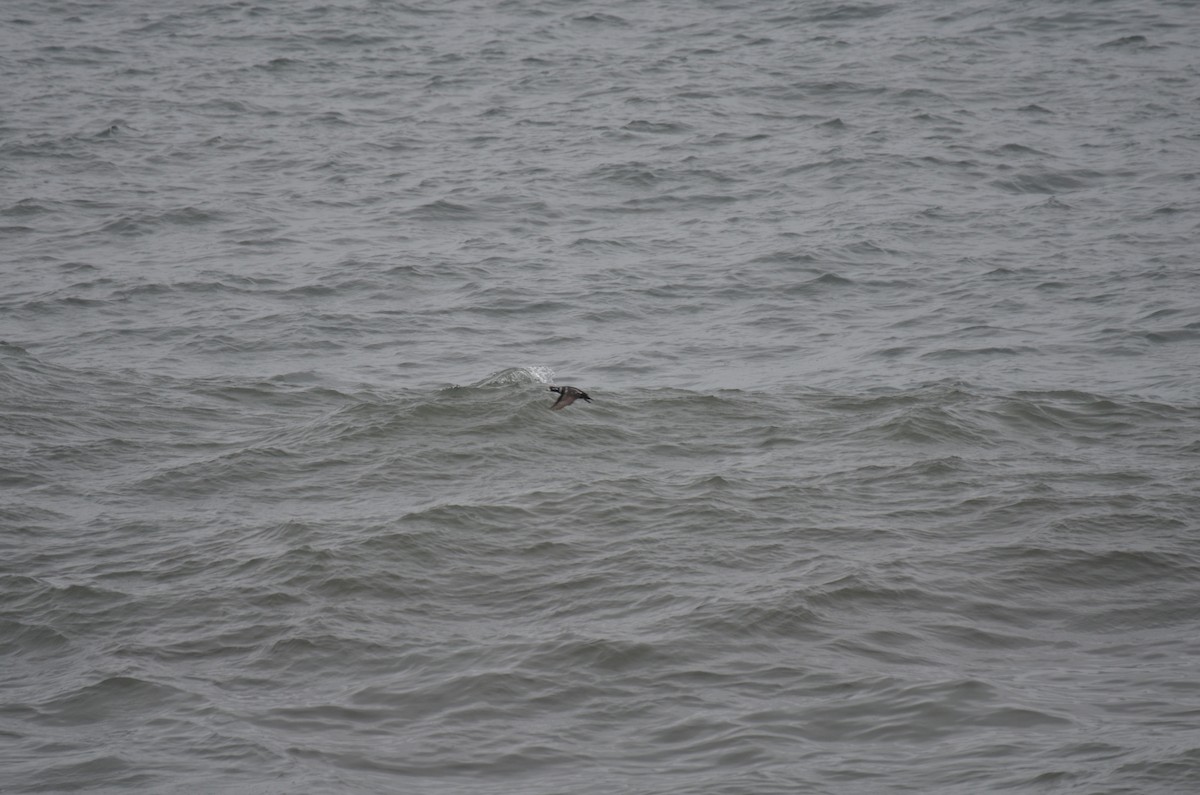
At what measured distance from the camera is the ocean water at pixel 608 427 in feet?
26.9

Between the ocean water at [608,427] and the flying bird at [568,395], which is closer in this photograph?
the ocean water at [608,427]

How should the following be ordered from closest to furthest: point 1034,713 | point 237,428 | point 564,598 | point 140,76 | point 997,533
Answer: point 1034,713 < point 564,598 < point 997,533 < point 237,428 < point 140,76

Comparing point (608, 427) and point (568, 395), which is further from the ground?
point (568, 395)

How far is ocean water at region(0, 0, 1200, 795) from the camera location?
8.19 m

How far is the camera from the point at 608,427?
1279cm

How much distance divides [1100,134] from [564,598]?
51.1ft

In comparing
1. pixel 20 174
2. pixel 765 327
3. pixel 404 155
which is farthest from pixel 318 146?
pixel 765 327

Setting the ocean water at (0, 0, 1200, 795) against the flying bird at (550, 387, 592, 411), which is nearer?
the ocean water at (0, 0, 1200, 795)

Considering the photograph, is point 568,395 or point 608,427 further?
point 608,427

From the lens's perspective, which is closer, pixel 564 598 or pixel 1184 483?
pixel 564 598

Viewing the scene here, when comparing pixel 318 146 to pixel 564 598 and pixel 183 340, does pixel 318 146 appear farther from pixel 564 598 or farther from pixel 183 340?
pixel 564 598

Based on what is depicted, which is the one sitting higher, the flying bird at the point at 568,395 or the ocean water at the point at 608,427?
the flying bird at the point at 568,395

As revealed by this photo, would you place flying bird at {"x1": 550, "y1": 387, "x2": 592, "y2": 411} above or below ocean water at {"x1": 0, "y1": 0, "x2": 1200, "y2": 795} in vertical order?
above

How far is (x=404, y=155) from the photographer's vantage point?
869 inches
